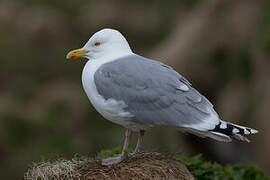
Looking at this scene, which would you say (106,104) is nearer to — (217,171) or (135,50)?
(217,171)

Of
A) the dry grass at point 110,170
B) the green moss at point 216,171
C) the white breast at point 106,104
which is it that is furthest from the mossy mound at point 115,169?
the green moss at point 216,171

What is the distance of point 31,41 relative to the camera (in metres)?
13.5

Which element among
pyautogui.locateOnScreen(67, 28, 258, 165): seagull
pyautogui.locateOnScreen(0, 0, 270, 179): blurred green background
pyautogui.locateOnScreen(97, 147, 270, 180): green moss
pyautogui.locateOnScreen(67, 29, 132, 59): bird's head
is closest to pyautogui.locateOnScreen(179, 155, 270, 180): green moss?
pyautogui.locateOnScreen(97, 147, 270, 180): green moss

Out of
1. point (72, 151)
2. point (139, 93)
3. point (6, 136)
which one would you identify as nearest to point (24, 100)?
point (6, 136)

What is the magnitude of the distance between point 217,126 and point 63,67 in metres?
8.18

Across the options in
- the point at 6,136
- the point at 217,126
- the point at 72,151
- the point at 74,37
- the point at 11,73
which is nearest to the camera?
the point at 217,126

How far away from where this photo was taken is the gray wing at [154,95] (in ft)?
16.3

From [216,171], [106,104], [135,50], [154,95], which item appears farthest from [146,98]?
[135,50]

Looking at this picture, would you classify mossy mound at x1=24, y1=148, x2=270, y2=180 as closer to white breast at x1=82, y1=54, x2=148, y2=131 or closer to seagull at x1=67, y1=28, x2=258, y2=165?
seagull at x1=67, y1=28, x2=258, y2=165

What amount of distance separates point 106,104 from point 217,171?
1479mm

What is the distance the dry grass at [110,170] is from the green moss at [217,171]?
0.84 m

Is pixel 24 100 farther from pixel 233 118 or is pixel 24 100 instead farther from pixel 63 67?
pixel 233 118

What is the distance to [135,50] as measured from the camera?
12.7 meters

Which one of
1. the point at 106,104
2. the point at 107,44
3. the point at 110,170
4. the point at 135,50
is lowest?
the point at 135,50
